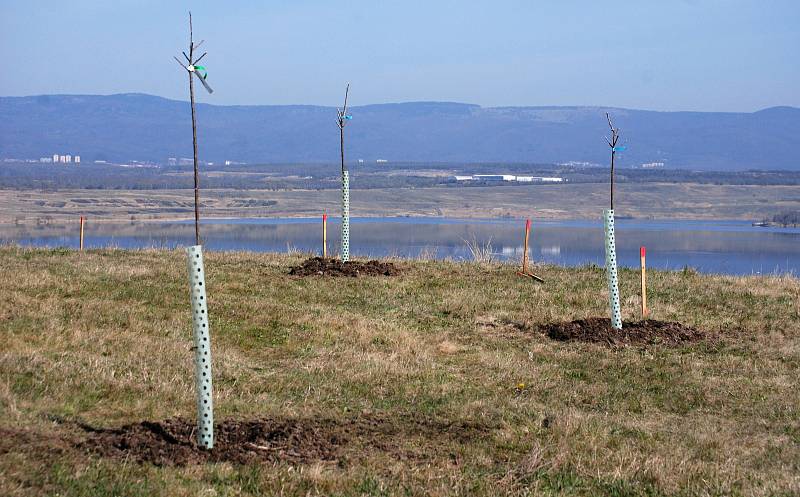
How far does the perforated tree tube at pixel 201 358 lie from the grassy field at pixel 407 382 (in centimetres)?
54

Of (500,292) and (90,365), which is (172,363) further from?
(500,292)

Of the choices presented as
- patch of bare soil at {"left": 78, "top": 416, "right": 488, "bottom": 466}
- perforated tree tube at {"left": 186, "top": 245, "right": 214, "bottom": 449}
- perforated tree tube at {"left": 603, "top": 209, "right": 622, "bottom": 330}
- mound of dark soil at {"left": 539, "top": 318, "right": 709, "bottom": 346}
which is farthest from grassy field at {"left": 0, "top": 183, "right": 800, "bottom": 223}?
perforated tree tube at {"left": 186, "top": 245, "right": 214, "bottom": 449}

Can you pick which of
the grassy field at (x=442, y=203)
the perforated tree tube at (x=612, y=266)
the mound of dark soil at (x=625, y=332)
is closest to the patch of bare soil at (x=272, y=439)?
the mound of dark soil at (x=625, y=332)

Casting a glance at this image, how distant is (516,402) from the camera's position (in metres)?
11.3

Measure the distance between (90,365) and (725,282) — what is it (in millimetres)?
14607

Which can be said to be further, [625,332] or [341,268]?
[341,268]

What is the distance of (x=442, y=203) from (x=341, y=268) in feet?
158

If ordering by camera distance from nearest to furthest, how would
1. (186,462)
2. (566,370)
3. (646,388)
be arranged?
(186,462)
(646,388)
(566,370)

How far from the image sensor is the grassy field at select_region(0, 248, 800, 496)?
783cm

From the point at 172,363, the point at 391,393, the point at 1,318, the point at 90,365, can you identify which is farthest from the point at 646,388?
the point at 1,318

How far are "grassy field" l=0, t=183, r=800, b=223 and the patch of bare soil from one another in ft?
141

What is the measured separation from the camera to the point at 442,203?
68.4 metres

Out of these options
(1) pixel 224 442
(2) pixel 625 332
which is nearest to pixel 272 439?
(1) pixel 224 442

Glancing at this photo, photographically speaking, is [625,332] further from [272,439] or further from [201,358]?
[201,358]
